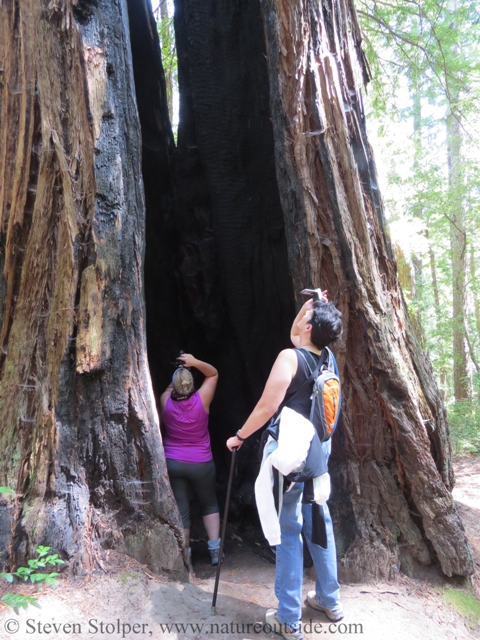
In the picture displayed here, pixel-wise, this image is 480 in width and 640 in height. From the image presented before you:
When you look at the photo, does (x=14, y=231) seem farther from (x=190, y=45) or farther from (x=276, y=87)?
(x=190, y=45)

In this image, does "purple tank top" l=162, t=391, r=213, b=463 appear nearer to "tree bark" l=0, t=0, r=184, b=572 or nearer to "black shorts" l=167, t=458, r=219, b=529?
"black shorts" l=167, t=458, r=219, b=529

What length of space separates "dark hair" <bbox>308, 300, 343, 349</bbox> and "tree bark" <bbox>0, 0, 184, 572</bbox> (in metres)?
1.25

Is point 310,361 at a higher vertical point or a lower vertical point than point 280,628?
higher

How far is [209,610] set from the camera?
9.75 ft

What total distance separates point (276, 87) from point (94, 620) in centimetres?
371

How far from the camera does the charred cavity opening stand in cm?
491

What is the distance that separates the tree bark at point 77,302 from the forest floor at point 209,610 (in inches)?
7.8

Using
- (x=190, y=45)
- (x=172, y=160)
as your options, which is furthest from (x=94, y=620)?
(x=190, y=45)

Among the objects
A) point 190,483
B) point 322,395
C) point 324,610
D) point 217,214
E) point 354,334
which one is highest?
point 217,214

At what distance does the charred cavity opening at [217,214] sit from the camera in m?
4.91

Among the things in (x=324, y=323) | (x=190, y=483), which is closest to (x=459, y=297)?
(x=190, y=483)

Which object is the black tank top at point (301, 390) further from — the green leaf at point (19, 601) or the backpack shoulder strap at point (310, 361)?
the green leaf at point (19, 601)

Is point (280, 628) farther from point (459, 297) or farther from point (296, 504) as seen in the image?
point (459, 297)

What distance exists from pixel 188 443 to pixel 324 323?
186 centimetres
